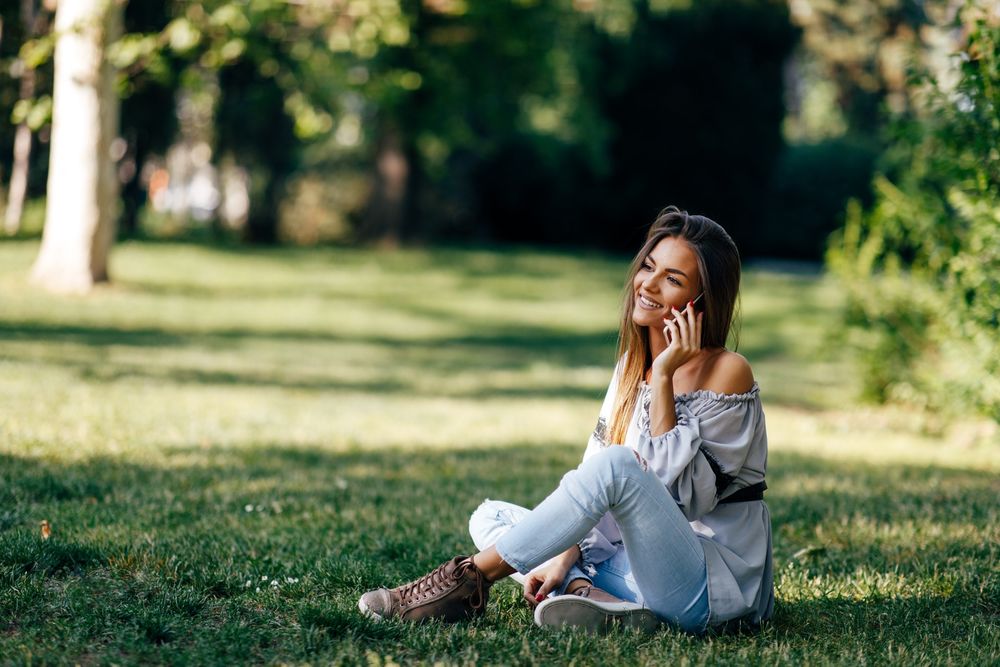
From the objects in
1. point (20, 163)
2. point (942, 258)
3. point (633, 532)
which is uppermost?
point (20, 163)

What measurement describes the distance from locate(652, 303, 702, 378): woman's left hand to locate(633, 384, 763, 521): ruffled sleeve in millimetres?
141

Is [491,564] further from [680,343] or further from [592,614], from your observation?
[680,343]

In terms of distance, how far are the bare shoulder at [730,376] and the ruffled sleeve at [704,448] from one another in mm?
27

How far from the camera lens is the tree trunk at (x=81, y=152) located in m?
14.2

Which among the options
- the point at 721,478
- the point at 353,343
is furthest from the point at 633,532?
the point at 353,343

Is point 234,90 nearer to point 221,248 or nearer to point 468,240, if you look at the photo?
point 221,248

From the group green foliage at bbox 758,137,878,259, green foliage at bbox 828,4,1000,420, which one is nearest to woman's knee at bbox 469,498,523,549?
green foliage at bbox 828,4,1000,420

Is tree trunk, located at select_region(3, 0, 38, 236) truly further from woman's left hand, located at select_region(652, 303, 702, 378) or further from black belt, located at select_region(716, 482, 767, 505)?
black belt, located at select_region(716, 482, 767, 505)

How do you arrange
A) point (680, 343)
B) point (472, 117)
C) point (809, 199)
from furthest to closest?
point (809, 199) → point (472, 117) → point (680, 343)

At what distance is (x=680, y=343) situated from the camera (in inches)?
148

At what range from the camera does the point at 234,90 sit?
26.6 meters

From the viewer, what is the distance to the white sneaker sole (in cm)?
373

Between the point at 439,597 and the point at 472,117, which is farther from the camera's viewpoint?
the point at 472,117

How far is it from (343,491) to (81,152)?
391 inches
